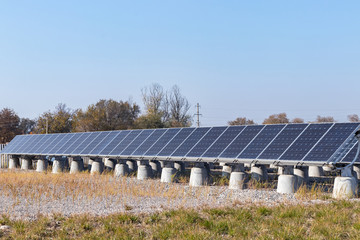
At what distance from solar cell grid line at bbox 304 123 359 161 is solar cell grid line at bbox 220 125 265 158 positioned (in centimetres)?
361

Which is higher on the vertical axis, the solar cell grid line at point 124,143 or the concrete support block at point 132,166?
the solar cell grid line at point 124,143

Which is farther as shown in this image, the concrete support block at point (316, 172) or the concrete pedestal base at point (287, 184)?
the concrete support block at point (316, 172)

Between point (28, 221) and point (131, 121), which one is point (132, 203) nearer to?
point (28, 221)

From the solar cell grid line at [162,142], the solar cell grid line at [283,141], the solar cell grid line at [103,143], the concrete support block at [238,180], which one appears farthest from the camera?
the solar cell grid line at [103,143]

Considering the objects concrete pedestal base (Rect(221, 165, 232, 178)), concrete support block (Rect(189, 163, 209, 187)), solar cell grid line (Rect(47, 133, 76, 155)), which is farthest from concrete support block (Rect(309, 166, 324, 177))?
solar cell grid line (Rect(47, 133, 76, 155))

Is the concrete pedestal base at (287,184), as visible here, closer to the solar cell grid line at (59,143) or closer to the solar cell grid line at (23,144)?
the solar cell grid line at (59,143)

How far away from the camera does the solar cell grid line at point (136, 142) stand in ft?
90.3

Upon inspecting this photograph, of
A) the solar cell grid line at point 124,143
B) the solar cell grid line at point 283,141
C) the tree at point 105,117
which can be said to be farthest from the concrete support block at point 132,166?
the tree at point 105,117

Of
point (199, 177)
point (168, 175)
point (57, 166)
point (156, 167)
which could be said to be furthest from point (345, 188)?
point (57, 166)

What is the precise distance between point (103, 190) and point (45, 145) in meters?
18.6

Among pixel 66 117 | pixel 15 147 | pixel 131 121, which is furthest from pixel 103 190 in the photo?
pixel 66 117

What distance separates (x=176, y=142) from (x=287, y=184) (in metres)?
7.86

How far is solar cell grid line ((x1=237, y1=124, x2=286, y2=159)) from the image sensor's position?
832 inches

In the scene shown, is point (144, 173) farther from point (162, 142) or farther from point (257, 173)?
point (257, 173)
